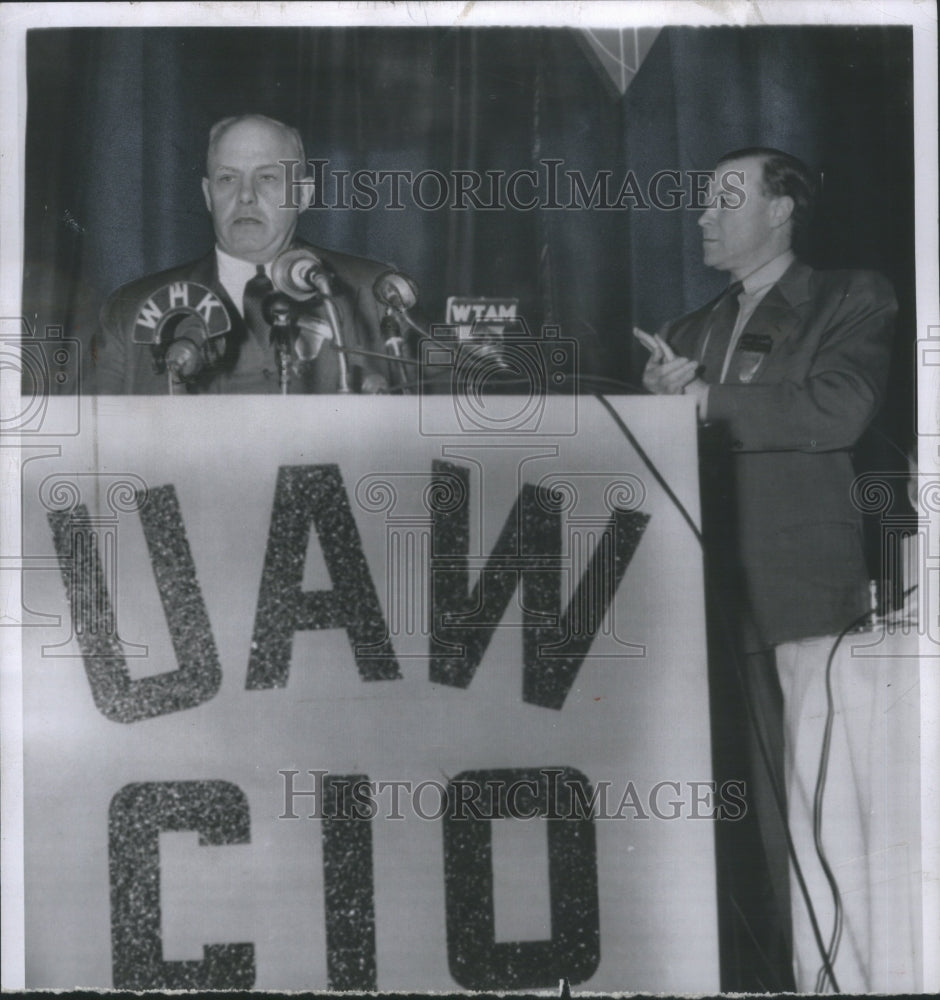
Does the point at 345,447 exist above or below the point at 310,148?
below

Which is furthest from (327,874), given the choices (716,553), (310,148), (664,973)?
(310,148)

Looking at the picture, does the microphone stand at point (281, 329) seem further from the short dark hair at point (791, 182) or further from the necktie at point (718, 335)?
the short dark hair at point (791, 182)

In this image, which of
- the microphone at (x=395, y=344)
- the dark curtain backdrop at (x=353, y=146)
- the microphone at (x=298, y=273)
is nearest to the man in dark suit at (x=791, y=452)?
the dark curtain backdrop at (x=353, y=146)

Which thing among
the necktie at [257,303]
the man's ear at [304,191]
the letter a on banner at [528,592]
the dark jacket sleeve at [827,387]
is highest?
the man's ear at [304,191]

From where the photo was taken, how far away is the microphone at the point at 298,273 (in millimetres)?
1358

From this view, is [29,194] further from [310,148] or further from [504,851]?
[504,851]

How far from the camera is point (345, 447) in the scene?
135 cm

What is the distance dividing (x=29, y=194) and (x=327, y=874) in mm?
1060

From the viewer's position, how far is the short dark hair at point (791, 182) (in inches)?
53.7

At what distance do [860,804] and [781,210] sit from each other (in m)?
0.86

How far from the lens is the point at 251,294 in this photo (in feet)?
4.46

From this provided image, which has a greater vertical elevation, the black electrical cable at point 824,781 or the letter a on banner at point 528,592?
the letter a on banner at point 528,592

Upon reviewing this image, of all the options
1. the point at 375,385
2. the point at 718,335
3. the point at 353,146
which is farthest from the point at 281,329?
the point at 718,335

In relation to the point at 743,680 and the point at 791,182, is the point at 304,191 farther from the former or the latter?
the point at 743,680
